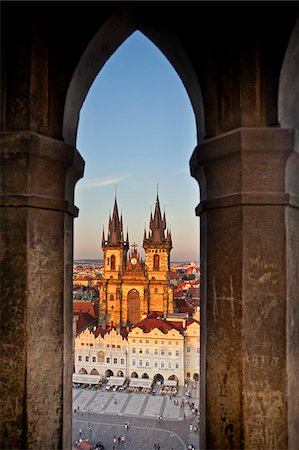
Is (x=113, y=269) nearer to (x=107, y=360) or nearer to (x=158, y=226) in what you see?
(x=158, y=226)

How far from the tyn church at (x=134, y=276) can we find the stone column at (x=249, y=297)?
52098 millimetres

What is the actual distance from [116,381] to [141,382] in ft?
8.61

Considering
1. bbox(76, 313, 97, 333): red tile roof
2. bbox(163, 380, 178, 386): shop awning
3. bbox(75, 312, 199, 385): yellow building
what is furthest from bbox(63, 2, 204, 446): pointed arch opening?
bbox(76, 313, 97, 333): red tile roof

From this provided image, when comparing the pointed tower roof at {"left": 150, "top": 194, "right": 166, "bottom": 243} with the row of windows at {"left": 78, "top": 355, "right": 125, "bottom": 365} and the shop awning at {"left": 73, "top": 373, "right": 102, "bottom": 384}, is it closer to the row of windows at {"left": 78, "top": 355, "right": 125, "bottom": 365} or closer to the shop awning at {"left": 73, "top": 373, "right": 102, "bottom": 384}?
the row of windows at {"left": 78, "top": 355, "right": 125, "bottom": 365}

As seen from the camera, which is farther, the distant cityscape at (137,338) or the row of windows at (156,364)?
the row of windows at (156,364)

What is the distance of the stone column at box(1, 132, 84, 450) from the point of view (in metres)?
2.05

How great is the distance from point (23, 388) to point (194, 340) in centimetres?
3857

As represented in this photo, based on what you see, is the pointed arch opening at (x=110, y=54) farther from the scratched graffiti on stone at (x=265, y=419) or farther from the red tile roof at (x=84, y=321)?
the red tile roof at (x=84, y=321)

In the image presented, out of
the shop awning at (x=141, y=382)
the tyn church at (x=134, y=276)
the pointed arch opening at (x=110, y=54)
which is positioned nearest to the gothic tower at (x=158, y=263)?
the tyn church at (x=134, y=276)

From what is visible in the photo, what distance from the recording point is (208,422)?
2111mm

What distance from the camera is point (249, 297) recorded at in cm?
199

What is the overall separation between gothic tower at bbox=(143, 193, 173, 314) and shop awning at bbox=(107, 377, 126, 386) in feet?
53.8

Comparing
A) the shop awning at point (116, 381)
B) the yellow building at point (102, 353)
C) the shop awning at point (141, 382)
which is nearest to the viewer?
the shop awning at point (141, 382)

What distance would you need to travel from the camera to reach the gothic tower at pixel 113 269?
179ft
